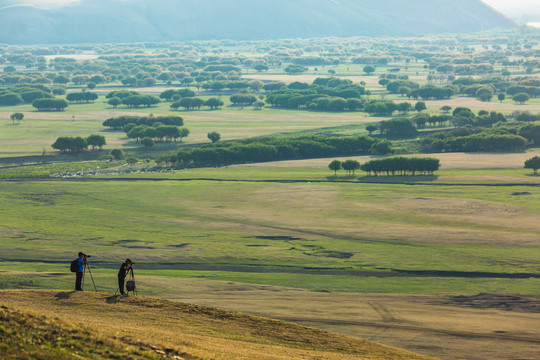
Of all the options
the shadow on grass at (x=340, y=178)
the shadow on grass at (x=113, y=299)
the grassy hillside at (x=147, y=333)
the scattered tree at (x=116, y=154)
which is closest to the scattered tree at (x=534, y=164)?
the shadow on grass at (x=340, y=178)

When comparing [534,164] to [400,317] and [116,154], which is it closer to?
[116,154]

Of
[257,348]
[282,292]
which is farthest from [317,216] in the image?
[257,348]

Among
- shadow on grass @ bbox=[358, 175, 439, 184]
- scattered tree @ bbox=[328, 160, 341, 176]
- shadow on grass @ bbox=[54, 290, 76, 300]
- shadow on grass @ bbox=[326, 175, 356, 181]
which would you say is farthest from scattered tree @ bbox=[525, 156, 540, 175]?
shadow on grass @ bbox=[54, 290, 76, 300]

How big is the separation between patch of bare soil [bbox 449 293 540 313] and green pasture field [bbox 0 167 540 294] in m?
2.37

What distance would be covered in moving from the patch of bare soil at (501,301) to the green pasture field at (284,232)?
7.78 feet

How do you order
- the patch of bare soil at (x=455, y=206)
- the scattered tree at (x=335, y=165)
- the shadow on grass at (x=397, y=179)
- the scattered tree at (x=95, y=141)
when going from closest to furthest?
the patch of bare soil at (x=455, y=206), the shadow on grass at (x=397, y=179), the scattered tree at (x=335, y=165), the scattered tree at (x=95, y=141)

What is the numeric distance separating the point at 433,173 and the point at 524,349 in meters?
94.2

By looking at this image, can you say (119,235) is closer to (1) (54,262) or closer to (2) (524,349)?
(1) (54,262)

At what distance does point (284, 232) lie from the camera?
105 m

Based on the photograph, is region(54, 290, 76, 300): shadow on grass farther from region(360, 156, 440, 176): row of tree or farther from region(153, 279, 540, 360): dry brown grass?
region(360, 156, 440, 176): row of tree

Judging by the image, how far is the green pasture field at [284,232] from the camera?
273 feet

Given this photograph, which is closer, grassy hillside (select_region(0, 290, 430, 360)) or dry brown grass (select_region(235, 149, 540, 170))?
grassy hillside (select_region(0, 290, 430, 360))

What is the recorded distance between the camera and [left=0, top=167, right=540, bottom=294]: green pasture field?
273 feet

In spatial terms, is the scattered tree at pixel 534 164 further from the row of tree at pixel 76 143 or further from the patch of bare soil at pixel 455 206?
the row of tree at pixel 76 143
